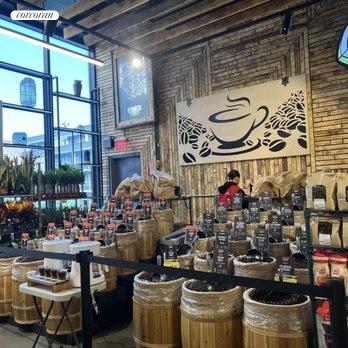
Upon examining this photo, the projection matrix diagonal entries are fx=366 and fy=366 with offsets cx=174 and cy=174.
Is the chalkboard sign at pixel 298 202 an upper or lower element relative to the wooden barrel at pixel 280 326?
upper

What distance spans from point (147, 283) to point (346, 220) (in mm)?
1470

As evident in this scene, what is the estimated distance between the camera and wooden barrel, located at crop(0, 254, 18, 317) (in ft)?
12.6

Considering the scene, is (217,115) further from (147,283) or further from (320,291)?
(320,291)

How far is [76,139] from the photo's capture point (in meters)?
9.54

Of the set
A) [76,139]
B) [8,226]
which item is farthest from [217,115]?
[8,226]

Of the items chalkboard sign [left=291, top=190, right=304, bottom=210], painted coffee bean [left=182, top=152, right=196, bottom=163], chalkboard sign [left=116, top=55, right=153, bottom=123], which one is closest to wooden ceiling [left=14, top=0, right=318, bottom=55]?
chalkboard sign [left=116, top=55, right=153, bottom=123]

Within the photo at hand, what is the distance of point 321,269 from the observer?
2379 mm

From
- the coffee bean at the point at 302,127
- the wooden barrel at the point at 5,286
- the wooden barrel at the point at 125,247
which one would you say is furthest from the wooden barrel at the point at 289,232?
the coffee bean at the point at 302,127

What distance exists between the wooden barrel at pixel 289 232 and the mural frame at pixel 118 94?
5823 mm

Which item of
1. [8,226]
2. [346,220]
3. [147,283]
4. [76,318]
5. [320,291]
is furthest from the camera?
[8,226]

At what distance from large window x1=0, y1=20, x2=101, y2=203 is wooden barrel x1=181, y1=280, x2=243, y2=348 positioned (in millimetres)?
5859

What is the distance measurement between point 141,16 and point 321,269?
253 inches

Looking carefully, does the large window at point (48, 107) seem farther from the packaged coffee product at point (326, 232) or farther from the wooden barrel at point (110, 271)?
the packaged coffee product at point (326, 232)

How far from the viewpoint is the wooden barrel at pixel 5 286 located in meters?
3.85
